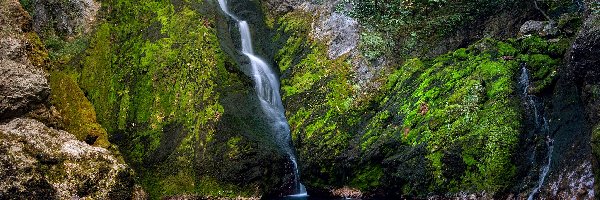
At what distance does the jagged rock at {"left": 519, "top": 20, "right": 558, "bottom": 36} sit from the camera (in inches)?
547


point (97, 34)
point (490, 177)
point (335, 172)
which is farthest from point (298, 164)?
point (97, 34)

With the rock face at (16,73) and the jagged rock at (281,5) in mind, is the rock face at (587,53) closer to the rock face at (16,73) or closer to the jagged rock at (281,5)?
the rock face at (16,73)

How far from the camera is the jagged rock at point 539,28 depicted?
45.6ft

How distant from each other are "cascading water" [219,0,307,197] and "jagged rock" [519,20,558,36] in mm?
9518

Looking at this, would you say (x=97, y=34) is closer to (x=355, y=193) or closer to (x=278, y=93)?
(x=278, y=93)

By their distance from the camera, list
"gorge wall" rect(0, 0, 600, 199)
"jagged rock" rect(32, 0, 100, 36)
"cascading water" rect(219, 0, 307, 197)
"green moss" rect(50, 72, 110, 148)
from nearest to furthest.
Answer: "gorge wall" rect(0, 0, 600, 199) < "green moss" rect(50, 72, 110, 148) < "cascading water" rect(219, 0, 307, 197) < "jagged rock" rect(32, 0, 100, 36)

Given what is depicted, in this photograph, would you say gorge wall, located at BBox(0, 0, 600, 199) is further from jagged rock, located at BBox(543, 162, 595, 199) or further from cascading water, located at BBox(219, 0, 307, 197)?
cascading water, located at BBox(219, 0, 307, 197)

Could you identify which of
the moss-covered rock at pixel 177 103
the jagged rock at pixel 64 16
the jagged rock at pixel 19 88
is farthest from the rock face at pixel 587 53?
the jagged rock at pixel 64 16

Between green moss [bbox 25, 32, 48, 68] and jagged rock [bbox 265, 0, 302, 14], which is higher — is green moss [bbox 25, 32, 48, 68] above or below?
above

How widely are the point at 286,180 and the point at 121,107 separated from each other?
8.14 m

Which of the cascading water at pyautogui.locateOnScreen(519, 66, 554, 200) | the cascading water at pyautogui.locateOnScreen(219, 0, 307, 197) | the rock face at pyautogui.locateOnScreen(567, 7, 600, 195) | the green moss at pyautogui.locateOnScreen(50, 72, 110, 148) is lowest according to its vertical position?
the cascading water at pyautogui.locateOnScreen(219, 0, 307, 197)

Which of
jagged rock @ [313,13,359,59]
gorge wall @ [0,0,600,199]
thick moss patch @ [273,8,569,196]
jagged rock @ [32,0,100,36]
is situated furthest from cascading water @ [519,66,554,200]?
jagged rock @ [32,0,100,36]

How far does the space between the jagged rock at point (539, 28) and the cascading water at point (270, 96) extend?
9518 mm

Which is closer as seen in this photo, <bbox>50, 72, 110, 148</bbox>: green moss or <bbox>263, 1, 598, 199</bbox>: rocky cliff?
<bbox>263, 1, 598, 199</bbox>: rocky cliff
